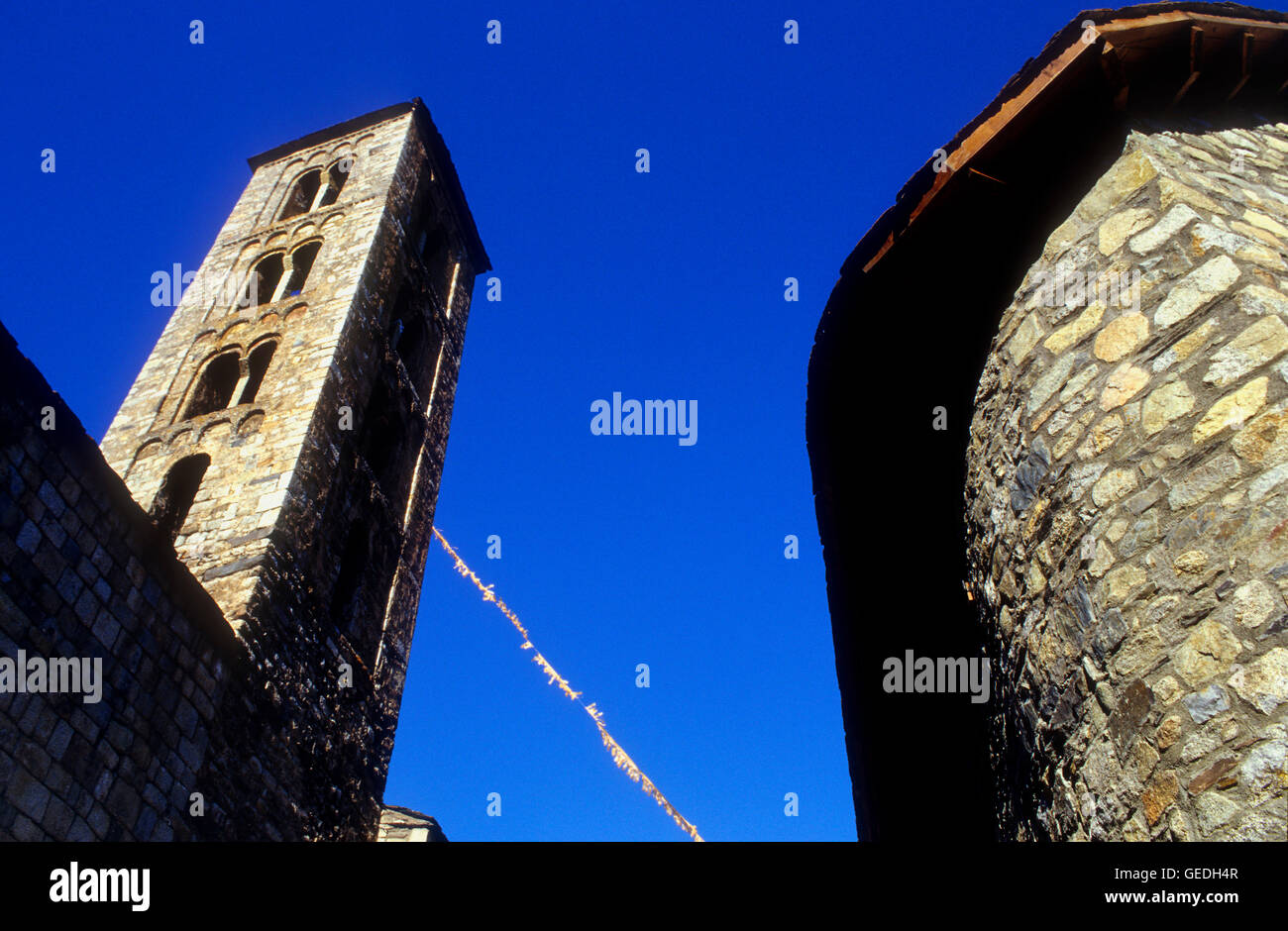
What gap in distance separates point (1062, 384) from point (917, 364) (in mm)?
1103

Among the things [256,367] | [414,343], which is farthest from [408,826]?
[256,367]

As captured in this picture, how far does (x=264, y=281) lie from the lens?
48.5 feet

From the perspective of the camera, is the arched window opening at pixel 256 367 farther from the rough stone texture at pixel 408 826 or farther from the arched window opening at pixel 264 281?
the rough stone texture at pixel 408 826

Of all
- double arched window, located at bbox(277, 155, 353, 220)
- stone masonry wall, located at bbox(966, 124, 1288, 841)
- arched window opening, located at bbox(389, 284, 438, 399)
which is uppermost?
double arched window, located at bbox(277, 155, 353, 220)

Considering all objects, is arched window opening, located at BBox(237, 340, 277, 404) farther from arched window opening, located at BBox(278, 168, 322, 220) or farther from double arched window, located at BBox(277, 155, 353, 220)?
arched window opening, located at BBox(278, 168, 322, 220)

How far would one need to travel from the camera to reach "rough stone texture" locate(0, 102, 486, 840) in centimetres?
562

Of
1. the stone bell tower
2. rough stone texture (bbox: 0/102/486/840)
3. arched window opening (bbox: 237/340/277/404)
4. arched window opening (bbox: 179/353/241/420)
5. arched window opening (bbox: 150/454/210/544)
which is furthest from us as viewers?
arched window opening (bbox: 179/353/241/420)

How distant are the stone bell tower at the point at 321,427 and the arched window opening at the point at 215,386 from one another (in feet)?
0.10

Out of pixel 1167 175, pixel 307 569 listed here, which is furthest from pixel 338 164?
pixel 1167 175

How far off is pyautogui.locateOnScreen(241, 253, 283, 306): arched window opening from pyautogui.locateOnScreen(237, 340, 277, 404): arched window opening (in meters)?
1.60

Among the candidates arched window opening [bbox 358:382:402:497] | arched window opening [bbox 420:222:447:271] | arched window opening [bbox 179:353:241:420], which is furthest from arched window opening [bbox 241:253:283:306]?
arched window opening [bbox 420:222:447:271]

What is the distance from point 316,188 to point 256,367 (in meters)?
6.27

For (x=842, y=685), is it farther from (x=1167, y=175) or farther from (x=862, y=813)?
(x=1167, y=175)

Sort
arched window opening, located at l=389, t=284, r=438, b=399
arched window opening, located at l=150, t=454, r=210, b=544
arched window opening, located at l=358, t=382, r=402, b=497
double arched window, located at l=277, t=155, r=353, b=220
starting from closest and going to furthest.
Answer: arched window opening, located at l=150, t=454, r=210, b=544 → arched window opening, located at l=358, t=382, r=402, b=497 → arched window opening, located at l=389, t=284, r=438, b=399 → double arched window, located at l=277, t=155, r=353, b=220
